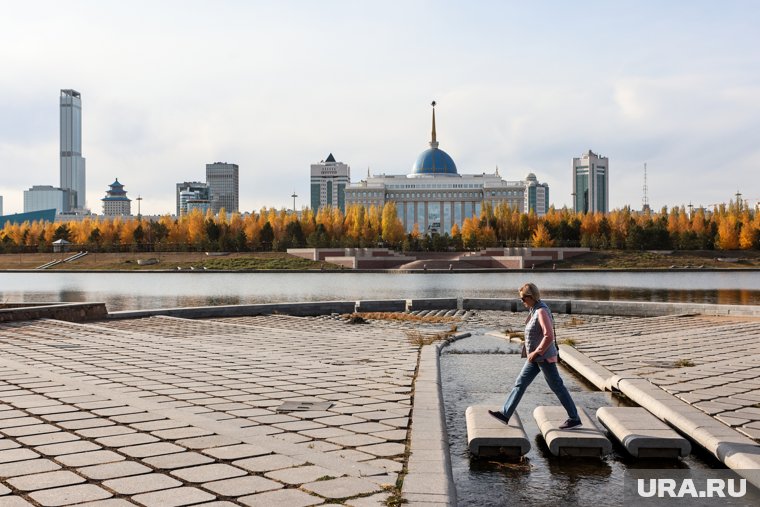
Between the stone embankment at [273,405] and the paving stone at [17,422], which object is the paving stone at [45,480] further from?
the paving stone at [17,422]

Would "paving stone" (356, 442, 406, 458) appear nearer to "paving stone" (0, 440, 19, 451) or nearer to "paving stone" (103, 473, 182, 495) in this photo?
"paving stone" (103, 473, 182, 495)

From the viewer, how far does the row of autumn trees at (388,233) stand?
85.0 meters

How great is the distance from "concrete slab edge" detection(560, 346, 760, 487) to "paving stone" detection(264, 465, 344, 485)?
134 inches

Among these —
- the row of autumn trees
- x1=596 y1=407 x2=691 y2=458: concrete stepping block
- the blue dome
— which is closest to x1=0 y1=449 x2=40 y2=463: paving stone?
x1=596 y1=407 x2=691 y2=458: concrete stepping block

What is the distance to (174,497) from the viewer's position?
17.5 ft

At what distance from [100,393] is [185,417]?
188 centimetres

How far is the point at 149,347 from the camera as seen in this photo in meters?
13.6

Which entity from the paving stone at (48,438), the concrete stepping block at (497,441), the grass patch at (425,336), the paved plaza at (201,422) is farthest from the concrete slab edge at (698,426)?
the paving stone at (48,438)

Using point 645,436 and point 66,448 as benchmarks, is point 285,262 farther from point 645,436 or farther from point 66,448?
point 645,436

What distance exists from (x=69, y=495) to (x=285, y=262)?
72091 mm

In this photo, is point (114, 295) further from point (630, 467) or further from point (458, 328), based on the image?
point (630, 467)

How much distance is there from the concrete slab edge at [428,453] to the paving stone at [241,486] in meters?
1.01

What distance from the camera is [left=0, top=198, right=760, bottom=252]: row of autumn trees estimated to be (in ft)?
279

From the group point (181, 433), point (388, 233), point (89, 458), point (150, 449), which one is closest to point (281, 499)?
point (150, 449)
